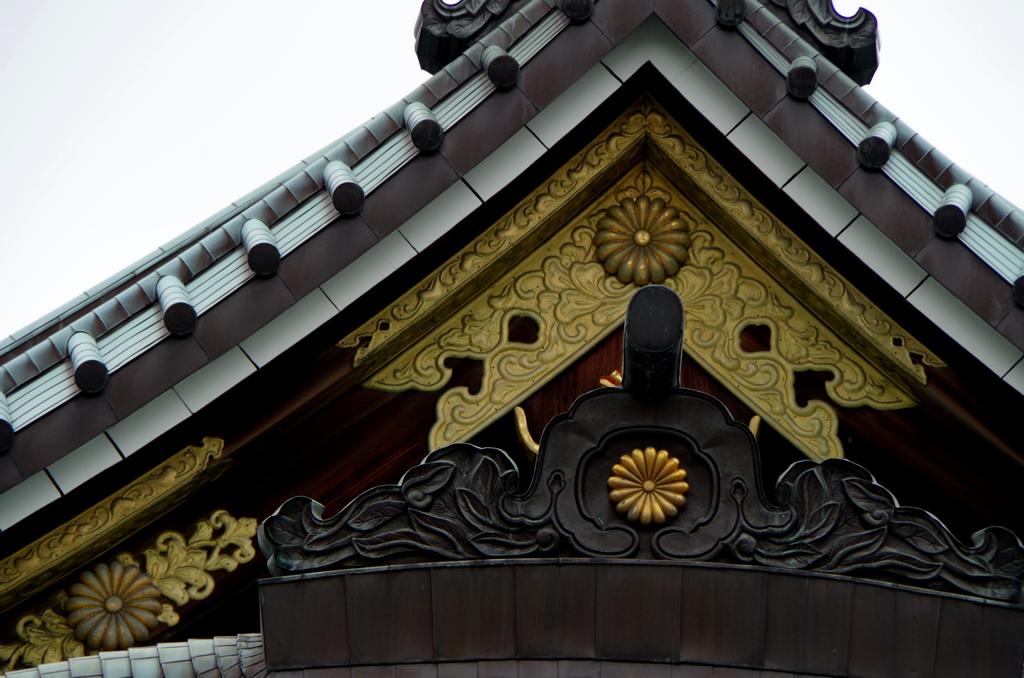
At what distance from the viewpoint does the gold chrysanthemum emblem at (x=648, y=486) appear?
5164 mm

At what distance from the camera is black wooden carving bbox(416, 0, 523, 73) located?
28.1 ft

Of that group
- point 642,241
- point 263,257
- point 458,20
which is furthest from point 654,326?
point 458,20

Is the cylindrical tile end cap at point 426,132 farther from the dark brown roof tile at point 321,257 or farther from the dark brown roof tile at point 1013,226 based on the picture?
the dark brown roof tile at point 1013,226

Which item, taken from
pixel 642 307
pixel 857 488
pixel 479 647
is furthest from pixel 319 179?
pixel 857 488

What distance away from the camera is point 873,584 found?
5.05 meters

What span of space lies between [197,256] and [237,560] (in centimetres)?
126

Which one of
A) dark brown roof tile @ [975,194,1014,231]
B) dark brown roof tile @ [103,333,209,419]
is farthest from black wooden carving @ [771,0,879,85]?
dark brown roof tile @ [103,333,209,419]

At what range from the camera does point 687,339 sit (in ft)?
19.7

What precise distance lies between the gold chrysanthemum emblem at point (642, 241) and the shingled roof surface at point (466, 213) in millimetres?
534

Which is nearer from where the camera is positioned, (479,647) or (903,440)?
(479,647)

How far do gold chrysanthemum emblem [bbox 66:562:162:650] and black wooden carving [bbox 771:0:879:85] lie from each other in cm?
514

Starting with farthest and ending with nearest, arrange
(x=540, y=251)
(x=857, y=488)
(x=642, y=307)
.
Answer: (x=540, y=251), (x=857, y=488), (x=642, y=307)

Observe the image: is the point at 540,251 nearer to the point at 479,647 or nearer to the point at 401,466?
the point at 401,466

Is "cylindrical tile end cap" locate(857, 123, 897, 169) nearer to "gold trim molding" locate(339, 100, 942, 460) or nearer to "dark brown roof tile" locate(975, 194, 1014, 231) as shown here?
"dark brown roof tile" locate(975, 194, 1014, 231)
